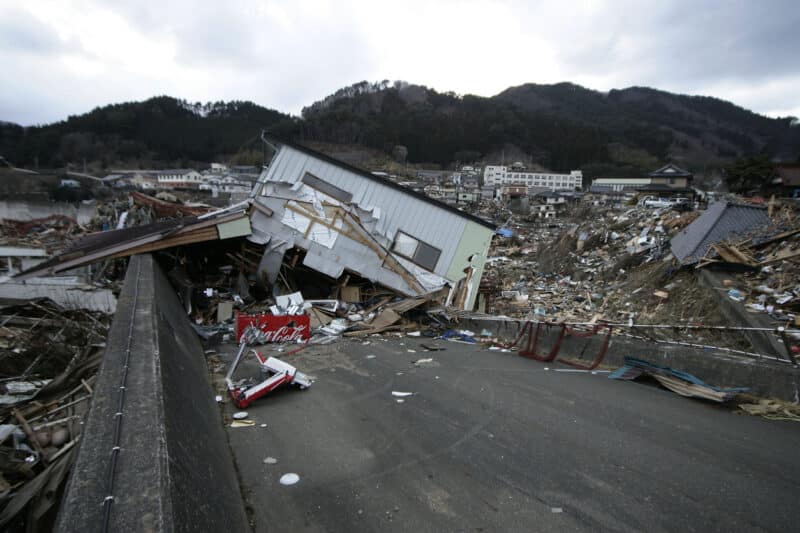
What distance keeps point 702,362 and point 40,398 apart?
25.7ft

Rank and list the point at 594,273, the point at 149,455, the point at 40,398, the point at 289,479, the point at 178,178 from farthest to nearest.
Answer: the point at 178,178
the point at 594,273
the point at 40,398
the point at 289,479
the point at 149,455

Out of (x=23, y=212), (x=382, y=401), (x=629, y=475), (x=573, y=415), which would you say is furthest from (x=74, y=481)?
(x=23, y=212)

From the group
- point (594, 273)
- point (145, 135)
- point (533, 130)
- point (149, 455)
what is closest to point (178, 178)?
point (145, 135)

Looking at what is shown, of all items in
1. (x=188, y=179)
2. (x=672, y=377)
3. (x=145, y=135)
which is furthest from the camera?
(x=145, y=135)

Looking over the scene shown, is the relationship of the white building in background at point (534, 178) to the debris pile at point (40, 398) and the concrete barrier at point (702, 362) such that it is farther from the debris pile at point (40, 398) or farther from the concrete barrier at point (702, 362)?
the debris pile at point (40, 398)

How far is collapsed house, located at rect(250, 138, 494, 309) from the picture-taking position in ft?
37.7

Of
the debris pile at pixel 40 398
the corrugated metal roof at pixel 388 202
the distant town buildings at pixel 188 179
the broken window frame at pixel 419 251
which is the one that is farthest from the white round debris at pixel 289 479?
the distant town buildings at pixel 188 179

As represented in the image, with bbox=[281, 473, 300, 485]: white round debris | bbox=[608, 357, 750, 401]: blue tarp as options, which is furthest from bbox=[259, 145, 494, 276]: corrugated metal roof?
bbox=[281, 473, 300, 485]: white round debris

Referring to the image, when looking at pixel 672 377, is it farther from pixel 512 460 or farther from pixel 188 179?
pixel 188 179

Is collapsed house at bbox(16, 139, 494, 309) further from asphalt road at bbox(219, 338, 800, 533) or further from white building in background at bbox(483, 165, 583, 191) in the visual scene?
white building in background at bbox(483, 165, 583, 191)

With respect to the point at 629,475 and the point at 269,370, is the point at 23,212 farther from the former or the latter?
the point at 629,475

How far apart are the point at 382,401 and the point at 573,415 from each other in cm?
225

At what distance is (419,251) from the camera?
12602mm

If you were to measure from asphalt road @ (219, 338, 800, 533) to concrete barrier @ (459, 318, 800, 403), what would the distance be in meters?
0.60
